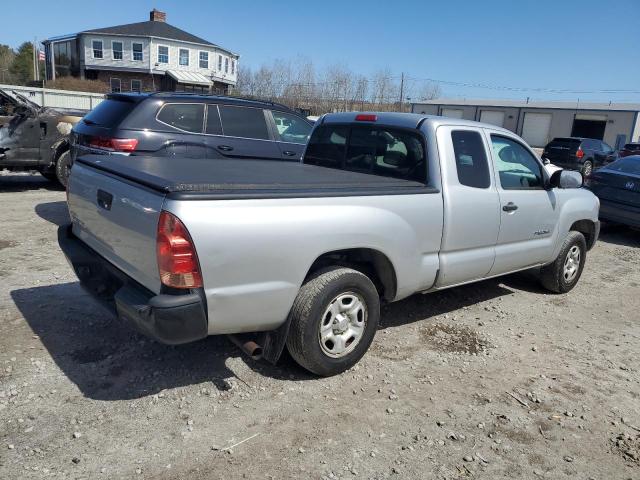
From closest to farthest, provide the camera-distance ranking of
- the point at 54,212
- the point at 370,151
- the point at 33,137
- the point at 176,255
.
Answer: the point at 176,255
the point at 370,151
the point at 54,212
the point at 33,137

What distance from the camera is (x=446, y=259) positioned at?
14.0 ft

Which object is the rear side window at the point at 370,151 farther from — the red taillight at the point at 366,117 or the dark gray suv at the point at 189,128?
the dark gray suv at the point at 189,128

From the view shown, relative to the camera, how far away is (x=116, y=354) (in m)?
3.84

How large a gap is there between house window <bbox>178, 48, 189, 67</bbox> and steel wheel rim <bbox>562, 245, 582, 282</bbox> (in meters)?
48.1

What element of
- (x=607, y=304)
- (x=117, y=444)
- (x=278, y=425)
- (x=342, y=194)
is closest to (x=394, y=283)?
(x=342, y=194)

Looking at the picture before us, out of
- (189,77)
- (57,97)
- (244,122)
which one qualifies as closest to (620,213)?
(244,122)

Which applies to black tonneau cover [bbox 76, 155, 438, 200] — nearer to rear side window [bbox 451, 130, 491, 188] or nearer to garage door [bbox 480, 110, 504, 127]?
rear side window [bbox 451, 130, 491, 188]

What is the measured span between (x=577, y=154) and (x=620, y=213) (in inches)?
615

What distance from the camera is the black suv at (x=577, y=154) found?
23.3 metres

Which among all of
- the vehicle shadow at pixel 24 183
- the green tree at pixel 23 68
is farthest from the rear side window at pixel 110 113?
the green tree at pixel 23 68

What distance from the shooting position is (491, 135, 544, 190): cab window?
4.88 m

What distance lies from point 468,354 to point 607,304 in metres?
2.54

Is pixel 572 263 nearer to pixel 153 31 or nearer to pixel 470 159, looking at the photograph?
pixel 470 159

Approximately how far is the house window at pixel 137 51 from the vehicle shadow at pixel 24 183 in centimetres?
3871
